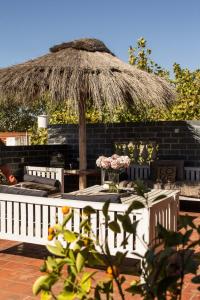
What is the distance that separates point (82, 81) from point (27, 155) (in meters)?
2.81

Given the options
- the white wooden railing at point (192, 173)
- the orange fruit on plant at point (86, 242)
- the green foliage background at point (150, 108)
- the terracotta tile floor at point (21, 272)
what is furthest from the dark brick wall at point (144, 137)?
the orange fruit on plant at point (86, 242)

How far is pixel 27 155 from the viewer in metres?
8.56

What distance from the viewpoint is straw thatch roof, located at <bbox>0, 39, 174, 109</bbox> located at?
6340 millimetres

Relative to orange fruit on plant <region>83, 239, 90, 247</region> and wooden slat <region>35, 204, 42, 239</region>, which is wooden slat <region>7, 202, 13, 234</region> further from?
orange fruit on plant <region>83, 239, 90, 247</region>

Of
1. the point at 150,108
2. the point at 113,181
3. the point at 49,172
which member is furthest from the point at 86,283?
the point at 150,108

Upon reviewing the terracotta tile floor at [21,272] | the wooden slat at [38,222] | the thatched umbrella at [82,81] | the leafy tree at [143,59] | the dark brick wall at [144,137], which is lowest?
the terracotta tile floor at [21,272]

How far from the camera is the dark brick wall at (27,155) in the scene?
26.3 ft

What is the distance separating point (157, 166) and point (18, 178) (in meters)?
2.75

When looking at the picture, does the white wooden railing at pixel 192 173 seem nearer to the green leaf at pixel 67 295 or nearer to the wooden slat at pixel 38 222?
the wooden slat at pixel 38 222

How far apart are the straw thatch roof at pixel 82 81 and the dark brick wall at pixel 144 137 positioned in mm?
1272

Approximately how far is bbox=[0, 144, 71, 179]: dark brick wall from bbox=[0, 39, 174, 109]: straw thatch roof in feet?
4.52

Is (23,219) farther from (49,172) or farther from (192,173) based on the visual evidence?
(192,173)

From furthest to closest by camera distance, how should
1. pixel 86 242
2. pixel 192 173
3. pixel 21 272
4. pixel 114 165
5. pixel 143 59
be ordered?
pixel 143 59 → pixel 192 173 → pixel 114 165 → pixel 21 272 → pixel 86 242

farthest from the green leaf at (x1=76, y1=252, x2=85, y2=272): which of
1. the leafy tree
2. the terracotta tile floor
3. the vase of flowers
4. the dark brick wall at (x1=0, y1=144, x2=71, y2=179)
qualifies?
the leafy tree
